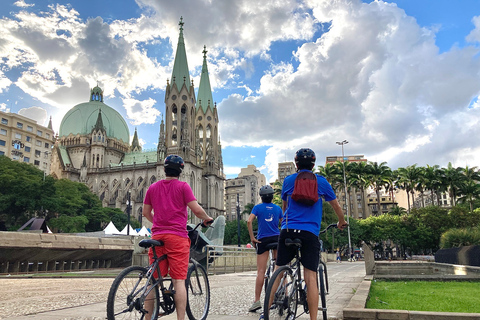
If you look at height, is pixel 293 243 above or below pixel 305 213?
below

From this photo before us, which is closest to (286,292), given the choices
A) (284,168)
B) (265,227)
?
(265,227)

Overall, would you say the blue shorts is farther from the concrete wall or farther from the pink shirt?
the concrete wall

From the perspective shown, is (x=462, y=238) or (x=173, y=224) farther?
(x=462, y=238)

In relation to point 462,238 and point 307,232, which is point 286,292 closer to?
point 307,232

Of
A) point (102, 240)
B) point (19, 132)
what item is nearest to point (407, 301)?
point (102, 240)

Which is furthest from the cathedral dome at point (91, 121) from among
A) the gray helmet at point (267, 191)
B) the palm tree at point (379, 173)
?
the gray helmet at point (267, 191)

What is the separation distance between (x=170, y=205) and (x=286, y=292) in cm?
163

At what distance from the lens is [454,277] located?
9.66 m

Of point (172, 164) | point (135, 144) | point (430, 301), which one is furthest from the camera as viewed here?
point (135, 144)

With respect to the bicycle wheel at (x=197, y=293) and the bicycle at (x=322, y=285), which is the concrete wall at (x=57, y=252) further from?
the bicycle at (x=322, y=285)

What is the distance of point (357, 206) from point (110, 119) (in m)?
73.8

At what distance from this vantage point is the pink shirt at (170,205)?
443cm

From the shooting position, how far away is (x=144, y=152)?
323 ft

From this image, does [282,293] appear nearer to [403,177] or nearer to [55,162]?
[403,177]
